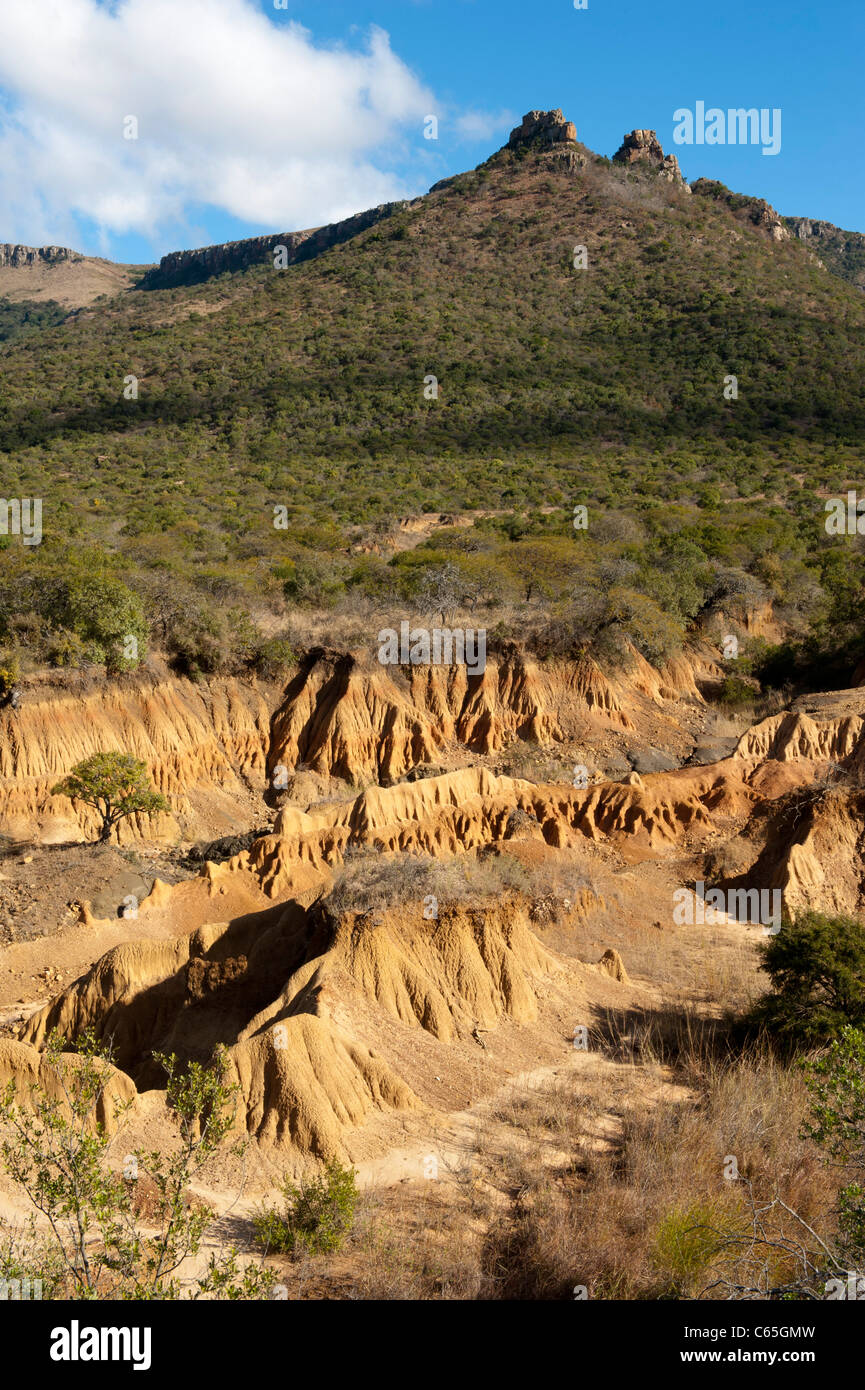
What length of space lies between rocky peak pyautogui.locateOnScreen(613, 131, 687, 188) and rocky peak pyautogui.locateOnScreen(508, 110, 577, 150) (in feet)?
18.4

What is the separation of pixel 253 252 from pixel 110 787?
117 metres

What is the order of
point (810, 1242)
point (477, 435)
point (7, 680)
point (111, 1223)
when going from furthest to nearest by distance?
point (477, 435) → point (7, 680) → point (810, 1242) → point (111, 1223)

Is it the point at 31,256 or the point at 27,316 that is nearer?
the point at 27,316

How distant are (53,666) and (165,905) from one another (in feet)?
35.3

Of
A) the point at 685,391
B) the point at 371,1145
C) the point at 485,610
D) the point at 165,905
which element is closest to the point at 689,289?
the point at 685,391

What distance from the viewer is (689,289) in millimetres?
76438

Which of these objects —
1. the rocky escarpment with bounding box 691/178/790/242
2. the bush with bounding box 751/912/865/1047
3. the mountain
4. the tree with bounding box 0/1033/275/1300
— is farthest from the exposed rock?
the mountain

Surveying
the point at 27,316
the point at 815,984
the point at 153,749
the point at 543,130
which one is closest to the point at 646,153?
the point at 543,130

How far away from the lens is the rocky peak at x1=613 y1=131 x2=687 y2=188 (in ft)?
301

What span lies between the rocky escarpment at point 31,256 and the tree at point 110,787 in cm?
15855

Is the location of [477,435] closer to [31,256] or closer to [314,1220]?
[314,1220]

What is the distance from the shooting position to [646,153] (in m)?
93.4

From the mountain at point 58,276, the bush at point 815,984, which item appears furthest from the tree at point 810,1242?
the mountain at point 58,276

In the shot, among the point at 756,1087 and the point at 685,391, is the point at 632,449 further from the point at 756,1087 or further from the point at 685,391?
the point at 756,1087
